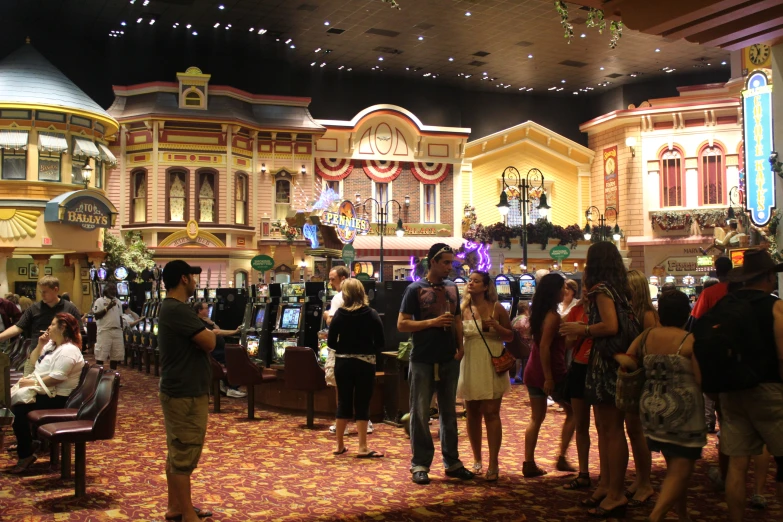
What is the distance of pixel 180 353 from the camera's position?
471 centimetres

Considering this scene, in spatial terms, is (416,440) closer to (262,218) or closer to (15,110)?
(15,110)

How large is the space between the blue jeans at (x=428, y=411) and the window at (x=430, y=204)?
22.2 metres

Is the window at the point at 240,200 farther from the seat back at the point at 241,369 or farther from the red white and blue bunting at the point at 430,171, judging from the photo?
the seat back at the point at 241,369

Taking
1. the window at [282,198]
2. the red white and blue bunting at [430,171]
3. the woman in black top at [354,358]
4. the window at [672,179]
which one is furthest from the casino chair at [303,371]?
the window at [672,179]

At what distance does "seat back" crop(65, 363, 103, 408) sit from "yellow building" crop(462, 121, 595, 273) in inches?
849

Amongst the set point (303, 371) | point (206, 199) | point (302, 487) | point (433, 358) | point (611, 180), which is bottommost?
point (302, 487)

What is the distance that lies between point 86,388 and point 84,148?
1672 centimetres

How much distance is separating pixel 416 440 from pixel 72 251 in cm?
1835

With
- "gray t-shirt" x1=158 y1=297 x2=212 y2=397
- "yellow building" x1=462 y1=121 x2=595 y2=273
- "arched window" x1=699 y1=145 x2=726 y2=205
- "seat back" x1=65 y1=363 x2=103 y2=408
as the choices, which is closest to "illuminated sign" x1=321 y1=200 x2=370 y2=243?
"seat back" x1=65 y1=363 x2=103 y2=408

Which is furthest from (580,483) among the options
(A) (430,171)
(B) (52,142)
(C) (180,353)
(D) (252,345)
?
(A) (430,171)

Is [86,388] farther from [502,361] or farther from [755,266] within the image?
[755,266]

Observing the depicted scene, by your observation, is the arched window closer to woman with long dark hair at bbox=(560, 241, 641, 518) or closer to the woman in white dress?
the woman in white dress

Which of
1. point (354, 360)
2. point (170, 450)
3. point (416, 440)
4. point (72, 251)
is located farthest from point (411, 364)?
point (72, 251)

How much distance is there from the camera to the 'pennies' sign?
797 inches
